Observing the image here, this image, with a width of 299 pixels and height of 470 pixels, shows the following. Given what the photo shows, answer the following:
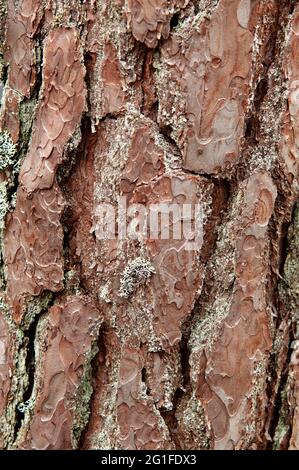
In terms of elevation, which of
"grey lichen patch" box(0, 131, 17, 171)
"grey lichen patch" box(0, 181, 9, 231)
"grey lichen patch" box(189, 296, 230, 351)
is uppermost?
"grey lichen patch" box(0, 131, 17, 171)

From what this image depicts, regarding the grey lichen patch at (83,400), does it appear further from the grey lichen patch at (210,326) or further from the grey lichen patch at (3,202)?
the grey lichen patch at (3,202)

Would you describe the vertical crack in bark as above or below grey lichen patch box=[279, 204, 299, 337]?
below

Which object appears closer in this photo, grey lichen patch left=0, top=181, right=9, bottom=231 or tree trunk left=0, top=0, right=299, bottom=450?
tree trunk left=0, top=0, right=299, bottom=450

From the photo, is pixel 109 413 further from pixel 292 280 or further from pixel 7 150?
pixel 7 150

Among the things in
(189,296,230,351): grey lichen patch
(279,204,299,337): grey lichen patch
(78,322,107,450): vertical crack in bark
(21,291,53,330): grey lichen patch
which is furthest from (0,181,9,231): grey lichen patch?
(279,204,299,337): grey lichen patch


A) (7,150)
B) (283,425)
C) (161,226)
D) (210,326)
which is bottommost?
(283,425)

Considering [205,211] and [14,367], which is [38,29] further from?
[14,367]

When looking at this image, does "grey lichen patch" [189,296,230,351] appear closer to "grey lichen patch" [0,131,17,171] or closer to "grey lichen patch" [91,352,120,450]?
"grey lichen patch" [91,352,120,450]

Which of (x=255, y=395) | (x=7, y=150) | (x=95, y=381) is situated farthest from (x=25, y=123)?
(x=255, y=395)

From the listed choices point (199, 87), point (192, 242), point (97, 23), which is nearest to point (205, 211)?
point (192, 242)
